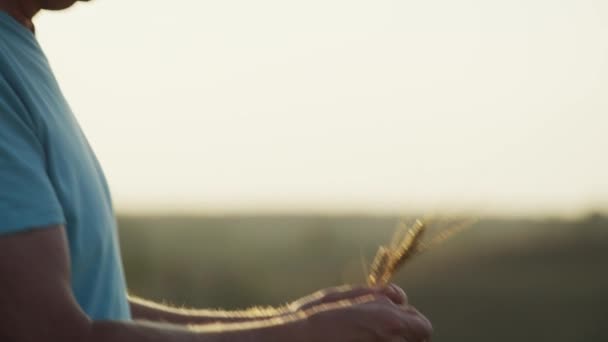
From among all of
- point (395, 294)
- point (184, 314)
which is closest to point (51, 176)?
point (395, 294)

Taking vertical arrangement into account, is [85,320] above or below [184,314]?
above

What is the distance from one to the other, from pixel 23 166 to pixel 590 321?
22373 millimetres

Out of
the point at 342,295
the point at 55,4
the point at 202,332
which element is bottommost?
the point at 342,295

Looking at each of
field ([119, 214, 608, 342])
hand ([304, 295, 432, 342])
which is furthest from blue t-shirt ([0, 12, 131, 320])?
field ([119, 214, 608, 342])

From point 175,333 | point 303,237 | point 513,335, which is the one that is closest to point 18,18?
point 175,333

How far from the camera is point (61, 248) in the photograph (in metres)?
3.34

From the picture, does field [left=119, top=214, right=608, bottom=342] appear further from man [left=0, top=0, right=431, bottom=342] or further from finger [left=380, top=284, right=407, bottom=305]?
man [left=0, top=0, right=431, bottom=342]

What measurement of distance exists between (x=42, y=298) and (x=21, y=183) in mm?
230

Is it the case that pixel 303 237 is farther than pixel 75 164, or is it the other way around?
pixel 303 237

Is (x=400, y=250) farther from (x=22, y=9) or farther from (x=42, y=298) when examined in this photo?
(x=42, y=298)

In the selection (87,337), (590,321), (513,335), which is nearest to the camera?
(87,337)

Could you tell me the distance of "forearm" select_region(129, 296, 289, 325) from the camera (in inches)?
171

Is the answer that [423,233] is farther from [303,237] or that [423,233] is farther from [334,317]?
[303,237]

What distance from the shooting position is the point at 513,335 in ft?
75.8
